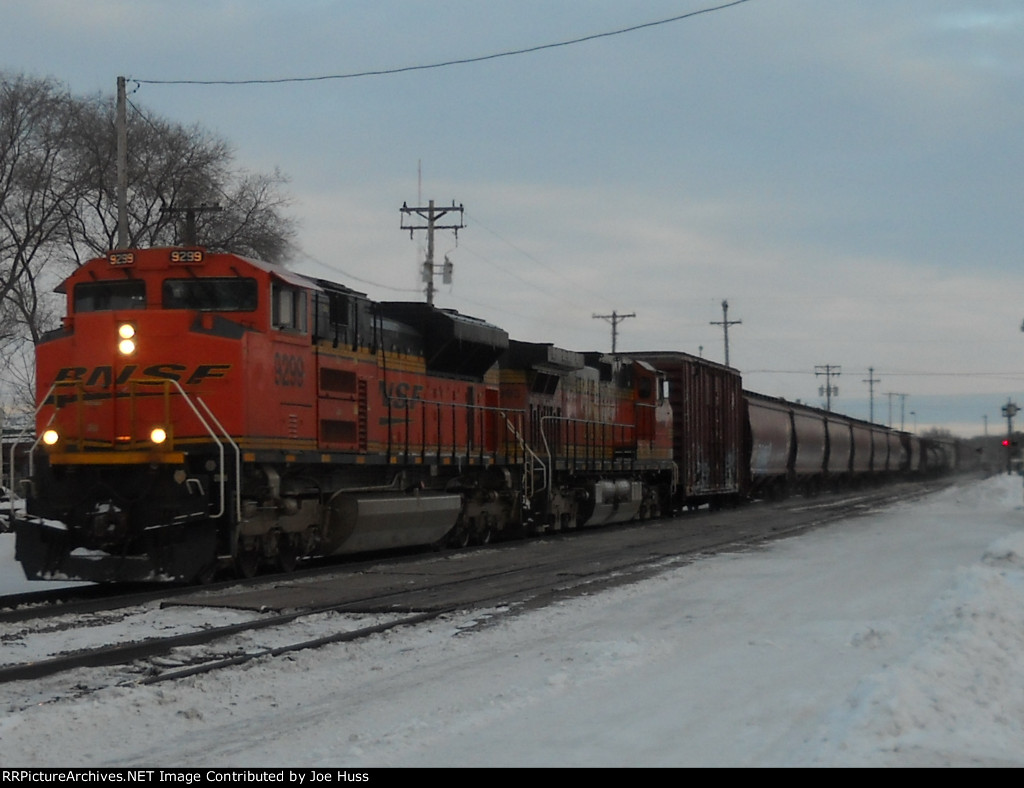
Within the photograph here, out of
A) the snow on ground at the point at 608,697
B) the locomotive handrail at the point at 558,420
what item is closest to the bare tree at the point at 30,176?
the locomotive handrail at the point at 558,420

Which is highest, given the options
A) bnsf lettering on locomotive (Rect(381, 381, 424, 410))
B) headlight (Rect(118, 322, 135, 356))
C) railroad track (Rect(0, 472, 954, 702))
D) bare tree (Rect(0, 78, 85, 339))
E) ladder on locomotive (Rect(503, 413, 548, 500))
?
bare tree (Rect(0, 78, 85, 339))

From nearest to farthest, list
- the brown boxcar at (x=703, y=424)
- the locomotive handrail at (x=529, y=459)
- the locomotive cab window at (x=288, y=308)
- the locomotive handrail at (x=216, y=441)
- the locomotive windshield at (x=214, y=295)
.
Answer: the locomotive handrail at (x=216, y=441)
the locomotive windshield at (x=214, y=295)
the locomotive cab window at (x=288, y=308)
the locomotive handrail at (x=529, y=459)
the brown boxcar at (x=703, y=424)

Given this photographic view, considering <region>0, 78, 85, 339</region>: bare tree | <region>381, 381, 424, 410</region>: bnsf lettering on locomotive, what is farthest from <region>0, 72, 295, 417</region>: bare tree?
<region>381, 381, 424, 410</region>: bnsf lettering on locomotive

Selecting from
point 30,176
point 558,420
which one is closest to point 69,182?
point 30,176

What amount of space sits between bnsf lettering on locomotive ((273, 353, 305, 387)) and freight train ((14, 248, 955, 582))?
0.02 m

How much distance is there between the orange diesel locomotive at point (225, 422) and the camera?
13633 millimetres

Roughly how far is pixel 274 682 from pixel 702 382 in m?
24.8

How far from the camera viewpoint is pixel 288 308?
585 inches

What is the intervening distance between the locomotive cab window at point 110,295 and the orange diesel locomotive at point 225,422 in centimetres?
2

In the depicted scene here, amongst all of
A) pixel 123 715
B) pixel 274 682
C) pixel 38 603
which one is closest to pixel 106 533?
pixel 38 603

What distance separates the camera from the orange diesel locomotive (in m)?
13.6

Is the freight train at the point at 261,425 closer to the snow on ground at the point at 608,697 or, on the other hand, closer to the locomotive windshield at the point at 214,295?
the locomotive windshield at the point at 214,295

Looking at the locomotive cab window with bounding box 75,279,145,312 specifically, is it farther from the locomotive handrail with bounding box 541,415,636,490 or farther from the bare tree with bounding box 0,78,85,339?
the bare tree with bounding box 0,78,85,339

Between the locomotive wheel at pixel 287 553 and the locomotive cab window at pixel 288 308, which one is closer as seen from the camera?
the locomotive cab window at pixel 288 308
